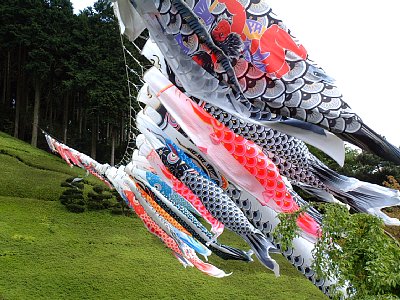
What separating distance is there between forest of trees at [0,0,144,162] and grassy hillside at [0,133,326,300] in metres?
6.02

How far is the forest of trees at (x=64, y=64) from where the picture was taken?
56.4 ft

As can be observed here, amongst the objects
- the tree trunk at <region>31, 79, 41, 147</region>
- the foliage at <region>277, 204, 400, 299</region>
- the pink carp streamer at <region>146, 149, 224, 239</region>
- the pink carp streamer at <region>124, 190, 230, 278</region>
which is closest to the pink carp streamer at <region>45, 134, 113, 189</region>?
the pink carp streamer at <region>124, 190, 230, 278</region>

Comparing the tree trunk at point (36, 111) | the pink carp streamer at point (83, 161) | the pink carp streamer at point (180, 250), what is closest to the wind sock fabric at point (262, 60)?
the pink carp streamer at point (180, 250)

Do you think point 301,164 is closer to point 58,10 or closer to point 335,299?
point 335,299

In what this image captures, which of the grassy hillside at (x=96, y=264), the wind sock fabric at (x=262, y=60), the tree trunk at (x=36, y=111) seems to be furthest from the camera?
the tree trunk at (x=36, y=111)

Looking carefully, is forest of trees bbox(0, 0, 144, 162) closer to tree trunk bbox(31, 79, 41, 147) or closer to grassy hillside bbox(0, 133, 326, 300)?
tree trunk bbox(31, 79, 41, 147)

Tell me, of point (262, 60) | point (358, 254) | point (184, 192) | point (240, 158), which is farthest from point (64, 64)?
point (358, 254)

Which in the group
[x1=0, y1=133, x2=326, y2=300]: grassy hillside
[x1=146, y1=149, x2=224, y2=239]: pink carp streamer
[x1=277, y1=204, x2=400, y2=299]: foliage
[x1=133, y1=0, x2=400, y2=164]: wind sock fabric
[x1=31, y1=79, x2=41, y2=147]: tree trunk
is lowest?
[x1=0, y1=133, x2=326, y2=300]: grassy hillside

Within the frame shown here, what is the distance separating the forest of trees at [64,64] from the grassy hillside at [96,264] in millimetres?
6024

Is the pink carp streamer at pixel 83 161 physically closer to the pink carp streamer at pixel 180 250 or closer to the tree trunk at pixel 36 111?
the pink carp streamer at pixel 180 250

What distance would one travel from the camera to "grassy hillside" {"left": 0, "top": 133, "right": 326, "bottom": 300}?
25.3 ft

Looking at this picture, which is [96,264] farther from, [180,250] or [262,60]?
[262,60]

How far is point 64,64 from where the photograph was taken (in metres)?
17.9

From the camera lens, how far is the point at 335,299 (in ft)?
8.91
